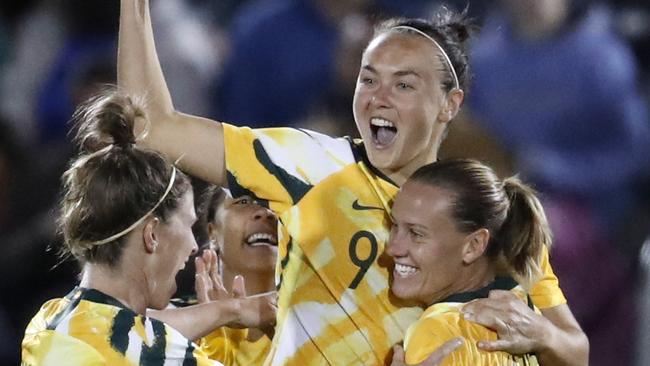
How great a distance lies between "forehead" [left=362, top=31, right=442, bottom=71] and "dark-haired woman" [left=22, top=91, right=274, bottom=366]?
0.68 m

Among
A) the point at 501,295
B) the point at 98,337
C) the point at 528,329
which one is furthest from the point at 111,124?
the point at 528,329

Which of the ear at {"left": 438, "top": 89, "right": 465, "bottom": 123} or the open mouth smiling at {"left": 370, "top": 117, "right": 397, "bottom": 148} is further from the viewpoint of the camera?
the ear at {"left": 438, "top": 89, "right": 465, "bottom": 123}

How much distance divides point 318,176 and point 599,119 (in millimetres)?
2252

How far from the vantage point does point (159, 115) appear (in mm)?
3438

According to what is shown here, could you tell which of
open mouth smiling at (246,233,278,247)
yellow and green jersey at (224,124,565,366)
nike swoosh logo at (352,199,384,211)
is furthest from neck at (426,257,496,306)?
open mouth smiling at (246,233,278,247)

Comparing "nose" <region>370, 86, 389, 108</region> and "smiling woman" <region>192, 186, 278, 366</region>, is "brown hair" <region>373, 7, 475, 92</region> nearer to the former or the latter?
"nose" <region>370, 86, 389, 108</region>

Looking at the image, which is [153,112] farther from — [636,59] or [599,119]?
[636,59]

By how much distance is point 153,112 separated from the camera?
3.43 meters

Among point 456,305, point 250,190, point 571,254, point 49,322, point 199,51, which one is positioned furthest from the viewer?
point 199,51

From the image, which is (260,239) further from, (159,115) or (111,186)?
(111,186)

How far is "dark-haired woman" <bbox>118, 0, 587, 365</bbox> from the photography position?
3463 mm

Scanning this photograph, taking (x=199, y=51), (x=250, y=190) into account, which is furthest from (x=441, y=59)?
(x=199, y=51)

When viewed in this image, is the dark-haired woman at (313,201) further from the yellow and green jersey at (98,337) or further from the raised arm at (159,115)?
the yellow and green jersey at (98,337)

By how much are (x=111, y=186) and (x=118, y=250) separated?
0.48ft
